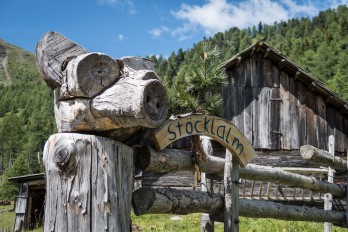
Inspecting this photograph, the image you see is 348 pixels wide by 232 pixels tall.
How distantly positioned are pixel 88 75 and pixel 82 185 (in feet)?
2.12

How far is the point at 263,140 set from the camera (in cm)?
1335

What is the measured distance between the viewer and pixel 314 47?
8631 cm

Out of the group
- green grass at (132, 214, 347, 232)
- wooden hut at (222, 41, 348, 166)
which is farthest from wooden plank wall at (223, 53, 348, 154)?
green grass at (132, 214, 347, 232)

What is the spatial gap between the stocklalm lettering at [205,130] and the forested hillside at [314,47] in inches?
1049

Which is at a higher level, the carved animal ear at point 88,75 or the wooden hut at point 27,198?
the carved animal ear at point 88,75

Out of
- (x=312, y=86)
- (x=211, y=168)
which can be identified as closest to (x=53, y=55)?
(x=211, y=168)

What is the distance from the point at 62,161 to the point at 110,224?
1.50ft

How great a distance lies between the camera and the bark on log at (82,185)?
2469 mm

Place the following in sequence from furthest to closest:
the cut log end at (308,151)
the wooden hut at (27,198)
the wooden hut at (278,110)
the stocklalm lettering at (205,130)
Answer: the wooden hut at (27,198) → the wooden hut at (278,110) → the cut log end at (308,151) → the stocklalm lettering at (205,130)

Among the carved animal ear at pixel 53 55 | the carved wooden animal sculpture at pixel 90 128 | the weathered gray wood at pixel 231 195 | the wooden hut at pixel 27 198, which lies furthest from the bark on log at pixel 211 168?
the wooden hut at pixel 27 198

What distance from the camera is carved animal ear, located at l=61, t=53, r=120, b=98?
2527 mm

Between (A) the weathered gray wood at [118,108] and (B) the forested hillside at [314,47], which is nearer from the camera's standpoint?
(A) the weathered gray wood at [118,108]

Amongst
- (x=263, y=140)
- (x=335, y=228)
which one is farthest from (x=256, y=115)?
(x=335, y=228)

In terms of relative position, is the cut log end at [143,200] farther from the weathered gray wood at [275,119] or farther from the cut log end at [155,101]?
the weathered gray wood at [275,119]
